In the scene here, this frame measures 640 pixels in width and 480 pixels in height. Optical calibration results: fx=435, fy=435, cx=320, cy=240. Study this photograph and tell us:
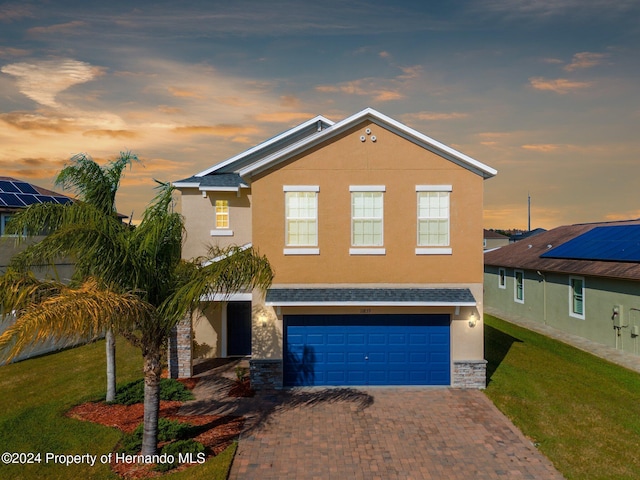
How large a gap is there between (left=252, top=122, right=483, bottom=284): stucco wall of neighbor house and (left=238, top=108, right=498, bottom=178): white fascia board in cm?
20

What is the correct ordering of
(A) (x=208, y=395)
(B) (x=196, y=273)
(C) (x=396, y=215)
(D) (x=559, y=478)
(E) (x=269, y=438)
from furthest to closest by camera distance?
1. (C) (x=396, y=215)
2. (A) (x=208, y=395)
3. (E) (x=269, y=438)
4. (B) (x=196, y=273)
5. (D) (x=559, y=478)

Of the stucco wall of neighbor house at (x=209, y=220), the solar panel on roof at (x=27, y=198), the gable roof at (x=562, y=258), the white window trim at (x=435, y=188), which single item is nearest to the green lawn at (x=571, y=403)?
the gable roof at (x=562, y=258)

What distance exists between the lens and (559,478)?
8836 millimetres

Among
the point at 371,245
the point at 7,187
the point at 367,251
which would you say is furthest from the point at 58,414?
the point at 7,187

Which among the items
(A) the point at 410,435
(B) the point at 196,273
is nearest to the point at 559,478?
(A) the point at 410,435

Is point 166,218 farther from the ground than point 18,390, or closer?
farther from the ground

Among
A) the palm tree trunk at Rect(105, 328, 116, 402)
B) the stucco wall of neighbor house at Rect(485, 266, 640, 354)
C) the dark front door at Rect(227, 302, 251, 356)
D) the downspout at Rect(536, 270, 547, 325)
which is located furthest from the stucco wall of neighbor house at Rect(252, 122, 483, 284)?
the downspout at Rect(536, 270, 547, 325)

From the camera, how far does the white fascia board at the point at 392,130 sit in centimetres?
1395

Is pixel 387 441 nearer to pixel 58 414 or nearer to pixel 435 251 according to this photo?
pixel 435 251

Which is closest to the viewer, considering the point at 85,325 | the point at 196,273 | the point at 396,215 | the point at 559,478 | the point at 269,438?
the point at 85,325

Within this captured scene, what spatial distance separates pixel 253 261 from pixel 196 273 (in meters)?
1.29

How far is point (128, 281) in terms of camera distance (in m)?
9.12

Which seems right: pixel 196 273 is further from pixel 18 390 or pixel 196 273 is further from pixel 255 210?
pixel 18 390

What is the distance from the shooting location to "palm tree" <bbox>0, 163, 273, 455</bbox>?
7539mm
